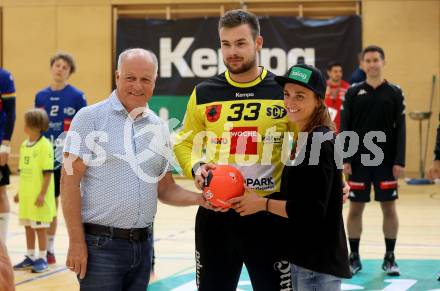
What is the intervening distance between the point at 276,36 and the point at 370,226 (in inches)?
294

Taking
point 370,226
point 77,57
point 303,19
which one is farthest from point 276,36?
point 370,226

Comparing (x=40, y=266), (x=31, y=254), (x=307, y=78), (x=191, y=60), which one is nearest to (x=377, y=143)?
(x=40, y=266)

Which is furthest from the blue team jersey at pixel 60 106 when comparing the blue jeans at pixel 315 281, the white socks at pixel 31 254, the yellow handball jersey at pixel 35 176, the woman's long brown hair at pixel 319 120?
the blue jeans at pixel 315 281

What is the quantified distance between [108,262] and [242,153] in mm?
1084

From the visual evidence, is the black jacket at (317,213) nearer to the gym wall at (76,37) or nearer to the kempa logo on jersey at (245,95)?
the kempa logo on jersey at (245,95)

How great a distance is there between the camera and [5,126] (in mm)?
7738

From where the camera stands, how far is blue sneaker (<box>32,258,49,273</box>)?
760 cm

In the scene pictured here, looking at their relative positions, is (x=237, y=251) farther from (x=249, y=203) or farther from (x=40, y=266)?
(x=40, y=266)

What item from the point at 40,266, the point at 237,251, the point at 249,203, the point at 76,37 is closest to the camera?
the point at 249,203

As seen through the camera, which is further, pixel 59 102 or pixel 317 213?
pixel 59 102

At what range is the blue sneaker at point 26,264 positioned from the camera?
774 cm

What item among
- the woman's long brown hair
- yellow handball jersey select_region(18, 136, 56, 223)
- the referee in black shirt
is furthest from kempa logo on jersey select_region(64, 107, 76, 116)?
the woman's long brown hair

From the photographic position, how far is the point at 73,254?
3543 millimetres

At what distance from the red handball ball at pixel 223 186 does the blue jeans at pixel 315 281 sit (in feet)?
1.72
